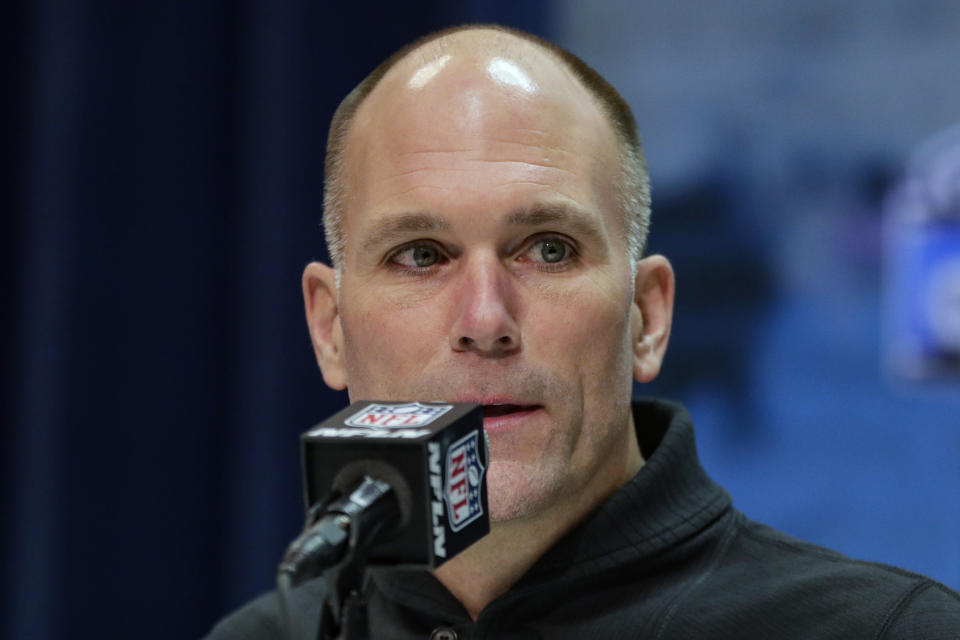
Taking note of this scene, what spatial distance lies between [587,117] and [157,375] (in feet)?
5.69

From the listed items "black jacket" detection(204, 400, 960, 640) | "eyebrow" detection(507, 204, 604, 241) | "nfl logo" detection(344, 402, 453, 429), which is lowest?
"black jacket" detection(204, 400, 960, 640)

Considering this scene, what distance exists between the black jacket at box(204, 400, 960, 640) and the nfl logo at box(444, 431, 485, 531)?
1.54 ft

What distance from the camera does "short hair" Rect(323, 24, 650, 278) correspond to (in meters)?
1.73

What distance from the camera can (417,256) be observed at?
160 cm

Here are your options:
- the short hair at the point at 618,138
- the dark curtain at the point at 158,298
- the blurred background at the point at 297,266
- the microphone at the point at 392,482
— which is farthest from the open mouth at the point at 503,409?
the dark curtain at the point at 158,298

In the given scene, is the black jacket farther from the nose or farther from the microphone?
the microphone

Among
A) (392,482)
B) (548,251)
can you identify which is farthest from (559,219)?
(392,482)

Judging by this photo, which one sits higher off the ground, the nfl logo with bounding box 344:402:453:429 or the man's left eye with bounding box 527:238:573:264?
the man's left eye with bounding box 527:238:573:264

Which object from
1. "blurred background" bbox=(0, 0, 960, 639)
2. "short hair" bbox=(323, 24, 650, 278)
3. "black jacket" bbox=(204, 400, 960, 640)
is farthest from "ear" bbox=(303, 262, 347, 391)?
"blurred background" bbox=(0, 0, 960, 639)

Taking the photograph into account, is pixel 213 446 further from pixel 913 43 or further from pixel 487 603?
pixel 913 43

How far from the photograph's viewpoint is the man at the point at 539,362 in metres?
1.50

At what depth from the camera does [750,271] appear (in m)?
2.78

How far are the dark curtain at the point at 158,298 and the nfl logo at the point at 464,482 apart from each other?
2.05m

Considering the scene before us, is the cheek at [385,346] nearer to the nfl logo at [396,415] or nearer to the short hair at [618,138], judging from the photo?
the short hair at [618,138]
